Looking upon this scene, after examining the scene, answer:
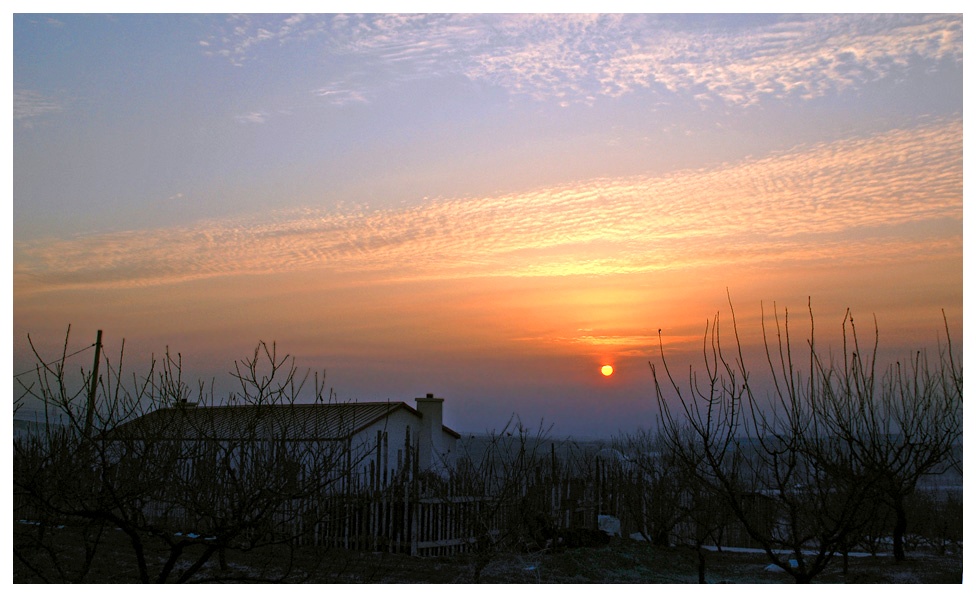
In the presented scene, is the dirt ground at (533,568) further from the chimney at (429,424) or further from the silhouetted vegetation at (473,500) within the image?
the chimney at (429,424)

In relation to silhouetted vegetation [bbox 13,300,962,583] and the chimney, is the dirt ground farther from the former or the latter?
the chimney

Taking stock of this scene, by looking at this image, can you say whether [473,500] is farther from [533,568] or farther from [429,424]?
[429,424]

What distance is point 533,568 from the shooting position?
461 inches

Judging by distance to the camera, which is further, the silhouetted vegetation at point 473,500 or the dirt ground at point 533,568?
the dirt ground at point 533,568

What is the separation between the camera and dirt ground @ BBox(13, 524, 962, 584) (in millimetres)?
10805

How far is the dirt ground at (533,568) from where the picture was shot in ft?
35.4

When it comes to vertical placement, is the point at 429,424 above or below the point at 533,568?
above

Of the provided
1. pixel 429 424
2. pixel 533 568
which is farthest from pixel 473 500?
→ pixel 429 424

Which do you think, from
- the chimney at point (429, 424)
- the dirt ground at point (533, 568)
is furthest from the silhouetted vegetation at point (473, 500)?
the chimney at point (429, 424)

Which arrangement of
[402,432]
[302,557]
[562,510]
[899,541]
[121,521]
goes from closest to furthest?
[121,521] → [899,541] → [302,557] → [562,510] → [402,432]

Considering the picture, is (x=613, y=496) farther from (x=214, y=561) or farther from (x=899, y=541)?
(x=214, y=561)
